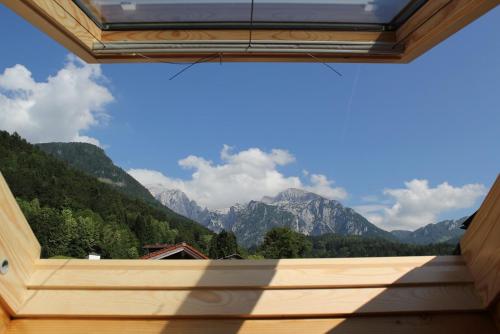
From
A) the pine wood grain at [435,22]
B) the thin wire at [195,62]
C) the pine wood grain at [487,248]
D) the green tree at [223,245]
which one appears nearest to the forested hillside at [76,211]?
the green tree at [223,245]

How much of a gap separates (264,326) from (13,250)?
0.72 metres

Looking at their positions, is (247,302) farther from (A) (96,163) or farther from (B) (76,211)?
(A) (96,163)

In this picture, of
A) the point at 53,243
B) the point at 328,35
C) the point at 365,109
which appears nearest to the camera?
the point at 328,35

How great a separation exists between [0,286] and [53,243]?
4311 centimetres

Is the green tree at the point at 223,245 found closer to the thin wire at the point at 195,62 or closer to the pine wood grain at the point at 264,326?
the thin wire at the point at 195,62

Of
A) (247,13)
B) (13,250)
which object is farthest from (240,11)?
(13,250)

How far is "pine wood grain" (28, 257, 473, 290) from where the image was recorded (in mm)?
1100

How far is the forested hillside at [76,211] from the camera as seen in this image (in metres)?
39.2

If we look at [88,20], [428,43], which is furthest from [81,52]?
[428,43]

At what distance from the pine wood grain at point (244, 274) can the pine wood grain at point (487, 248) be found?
0.04 meters

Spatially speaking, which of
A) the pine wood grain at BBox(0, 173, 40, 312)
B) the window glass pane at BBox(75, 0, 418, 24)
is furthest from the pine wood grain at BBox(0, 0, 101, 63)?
the pine wood grain at BBox(0, 173, 40, 312)

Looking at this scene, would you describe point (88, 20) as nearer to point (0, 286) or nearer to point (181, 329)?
point (0, 286)

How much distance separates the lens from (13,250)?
3.50 ft

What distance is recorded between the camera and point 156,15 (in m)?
1.46
